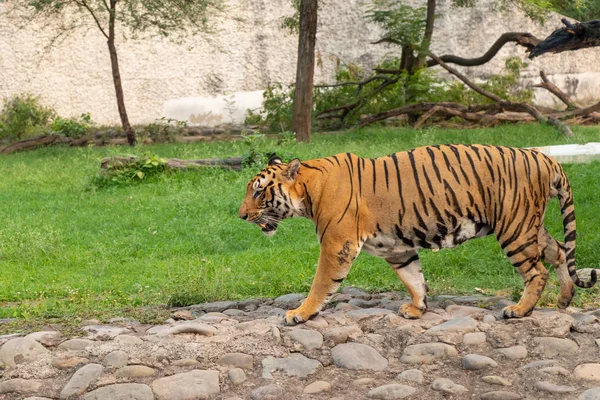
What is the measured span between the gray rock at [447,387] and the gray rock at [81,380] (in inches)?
→ 82.4

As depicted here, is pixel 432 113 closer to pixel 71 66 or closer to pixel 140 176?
pixel 140 176

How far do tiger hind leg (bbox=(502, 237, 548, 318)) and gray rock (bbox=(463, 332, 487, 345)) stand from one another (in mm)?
317

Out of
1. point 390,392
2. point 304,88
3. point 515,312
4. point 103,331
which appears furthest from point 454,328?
point 304,88

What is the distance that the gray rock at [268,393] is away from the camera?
16.2 feet

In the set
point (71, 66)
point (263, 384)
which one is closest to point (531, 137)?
point (263, 384)

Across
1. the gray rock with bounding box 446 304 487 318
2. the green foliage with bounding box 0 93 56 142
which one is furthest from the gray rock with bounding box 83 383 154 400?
the green foliage with bounding box 0 93 56 142

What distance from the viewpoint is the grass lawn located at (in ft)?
23.3

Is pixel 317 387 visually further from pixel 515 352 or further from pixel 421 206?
pixel 421 206

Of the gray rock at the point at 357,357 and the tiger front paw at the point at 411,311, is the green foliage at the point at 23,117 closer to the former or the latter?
the tiger front paw at the point at 411,311

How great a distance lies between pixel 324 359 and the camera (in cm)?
536

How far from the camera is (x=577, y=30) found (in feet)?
25.0

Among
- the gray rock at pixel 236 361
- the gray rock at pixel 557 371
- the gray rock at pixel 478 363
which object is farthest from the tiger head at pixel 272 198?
the gray rock at pixel 557 371

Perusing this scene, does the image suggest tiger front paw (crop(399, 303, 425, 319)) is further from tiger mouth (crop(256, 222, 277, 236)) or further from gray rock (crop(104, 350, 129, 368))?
gray rock (crop(104, 350, 129, 368))

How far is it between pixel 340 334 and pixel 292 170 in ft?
3.85
